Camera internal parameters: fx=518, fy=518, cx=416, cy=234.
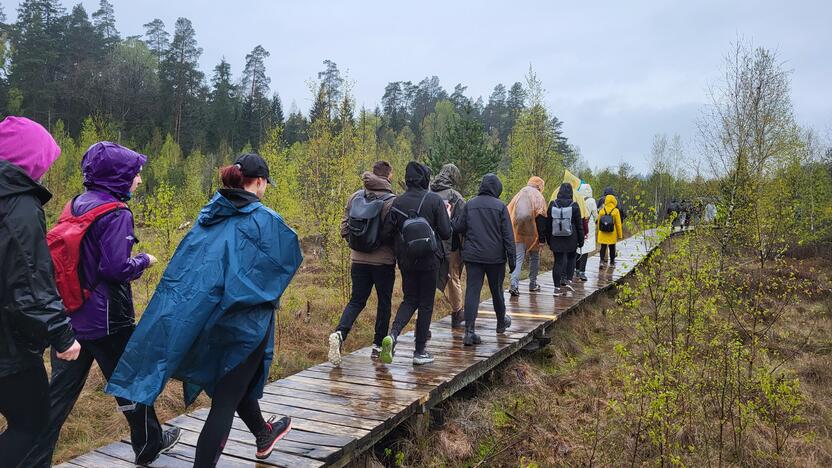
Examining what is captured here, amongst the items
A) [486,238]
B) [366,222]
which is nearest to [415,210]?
[366,222]

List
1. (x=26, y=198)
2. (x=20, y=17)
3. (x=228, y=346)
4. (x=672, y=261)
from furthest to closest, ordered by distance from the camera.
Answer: (x=20, y=17)
(x=672, y=261)
(x=228, y=346)
(x=26, y=198)

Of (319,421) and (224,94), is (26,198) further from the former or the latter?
(224,94)

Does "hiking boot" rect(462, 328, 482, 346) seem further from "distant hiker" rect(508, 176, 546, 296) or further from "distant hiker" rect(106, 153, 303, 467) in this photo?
"distant hiker" rect(106, 153, 303, 467)

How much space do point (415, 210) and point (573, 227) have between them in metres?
→ 4.44

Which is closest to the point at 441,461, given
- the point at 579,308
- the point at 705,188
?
the point at 579,308

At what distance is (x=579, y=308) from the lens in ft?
31.8

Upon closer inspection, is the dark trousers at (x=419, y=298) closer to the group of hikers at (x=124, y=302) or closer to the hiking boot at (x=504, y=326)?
the hiking boot at (x=504, y=326)

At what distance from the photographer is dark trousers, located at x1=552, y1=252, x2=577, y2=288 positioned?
29.6 ft

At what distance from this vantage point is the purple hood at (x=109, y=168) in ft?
9.53

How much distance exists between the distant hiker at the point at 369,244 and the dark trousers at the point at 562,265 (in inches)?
185

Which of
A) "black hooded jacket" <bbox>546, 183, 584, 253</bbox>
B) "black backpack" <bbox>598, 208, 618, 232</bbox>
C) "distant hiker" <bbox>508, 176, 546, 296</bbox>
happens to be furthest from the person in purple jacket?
"black backpack" <bbox>598, 208, 618, 232</bbox>

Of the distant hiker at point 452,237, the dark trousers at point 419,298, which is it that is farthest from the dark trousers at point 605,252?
the dark trousers at point 419,298

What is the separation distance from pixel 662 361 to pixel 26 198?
4.69 meters

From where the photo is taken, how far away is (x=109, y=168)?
293 cm
